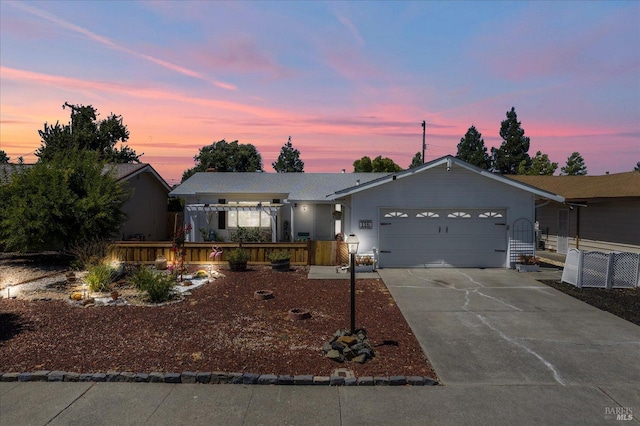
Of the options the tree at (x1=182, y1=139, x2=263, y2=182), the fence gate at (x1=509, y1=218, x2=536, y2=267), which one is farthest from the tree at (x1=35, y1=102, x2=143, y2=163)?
the fence gate at (x1=509, y1=218, x2=536, y2=267)

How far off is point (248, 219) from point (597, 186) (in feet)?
57.2

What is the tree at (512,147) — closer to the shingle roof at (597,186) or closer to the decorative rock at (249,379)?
the shingle roof at (597,186)

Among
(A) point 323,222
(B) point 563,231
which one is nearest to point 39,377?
(A) point 323,222

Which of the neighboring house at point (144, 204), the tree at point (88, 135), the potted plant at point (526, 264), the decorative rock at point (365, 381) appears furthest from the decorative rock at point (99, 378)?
the tree at point (88, 135)

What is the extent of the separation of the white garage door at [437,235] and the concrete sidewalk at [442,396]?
7.52 m

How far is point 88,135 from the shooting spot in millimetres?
38938

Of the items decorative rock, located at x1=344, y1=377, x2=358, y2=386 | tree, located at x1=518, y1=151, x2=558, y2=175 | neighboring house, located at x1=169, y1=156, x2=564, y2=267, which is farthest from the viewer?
tree, located at x1=518, y1=151, x2=558, y2=175

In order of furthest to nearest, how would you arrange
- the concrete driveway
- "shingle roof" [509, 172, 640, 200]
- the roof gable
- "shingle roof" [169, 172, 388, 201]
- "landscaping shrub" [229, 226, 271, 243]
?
1. "shingle roof" [169, 172, 388, 201]
2. "landscaping shrub" [229, 226, 271, 243]
3. "shingle roof" [509, 172, 640, 200]
4. the roof gable
5. the concrete driveway

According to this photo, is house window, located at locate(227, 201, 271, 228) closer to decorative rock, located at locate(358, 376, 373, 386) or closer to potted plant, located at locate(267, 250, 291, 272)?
potted plant, located at locate(267, 250, 291, 272)

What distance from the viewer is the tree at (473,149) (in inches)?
2475

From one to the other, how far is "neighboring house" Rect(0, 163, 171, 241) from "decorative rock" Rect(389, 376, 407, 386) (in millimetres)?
17460

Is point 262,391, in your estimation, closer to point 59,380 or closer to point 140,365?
point 140,365

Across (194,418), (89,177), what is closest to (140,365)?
(194,418)

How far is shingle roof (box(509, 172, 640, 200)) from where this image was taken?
52.6ft
